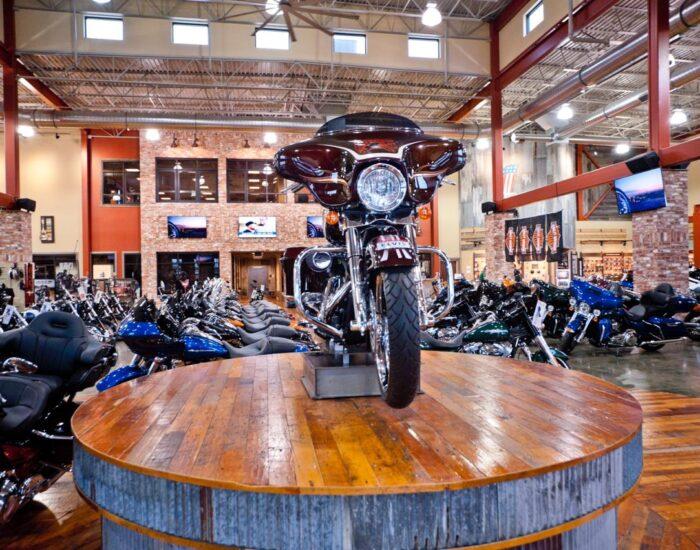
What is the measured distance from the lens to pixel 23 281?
10789 mm

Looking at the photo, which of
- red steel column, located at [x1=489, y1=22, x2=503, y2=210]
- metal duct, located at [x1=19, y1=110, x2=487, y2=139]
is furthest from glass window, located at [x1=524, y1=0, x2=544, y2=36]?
metal duct, located at [x1=19, y1=110, x2=487, y2=139]

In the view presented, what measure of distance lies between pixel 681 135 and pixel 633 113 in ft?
13.4

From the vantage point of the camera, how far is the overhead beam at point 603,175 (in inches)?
291

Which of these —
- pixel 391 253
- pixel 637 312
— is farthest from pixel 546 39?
pixel 391 253

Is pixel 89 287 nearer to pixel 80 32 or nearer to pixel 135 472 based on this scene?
pixel 80 32

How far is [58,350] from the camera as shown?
3.04 metres

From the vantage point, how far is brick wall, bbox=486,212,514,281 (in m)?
13.3

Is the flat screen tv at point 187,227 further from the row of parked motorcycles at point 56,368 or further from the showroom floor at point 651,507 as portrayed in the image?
the showroom floor at point 651,507

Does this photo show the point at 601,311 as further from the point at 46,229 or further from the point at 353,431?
the point at 46,229

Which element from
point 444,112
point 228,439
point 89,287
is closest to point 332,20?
point 444,112

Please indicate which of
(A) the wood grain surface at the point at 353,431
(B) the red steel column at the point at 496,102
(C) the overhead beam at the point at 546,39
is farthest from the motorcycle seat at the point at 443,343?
(B) the red steel column at the point at 496,102

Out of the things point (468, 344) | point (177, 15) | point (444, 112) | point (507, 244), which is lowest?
point (468, 344)

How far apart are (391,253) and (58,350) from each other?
2190mm

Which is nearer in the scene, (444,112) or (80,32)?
(80,32)
